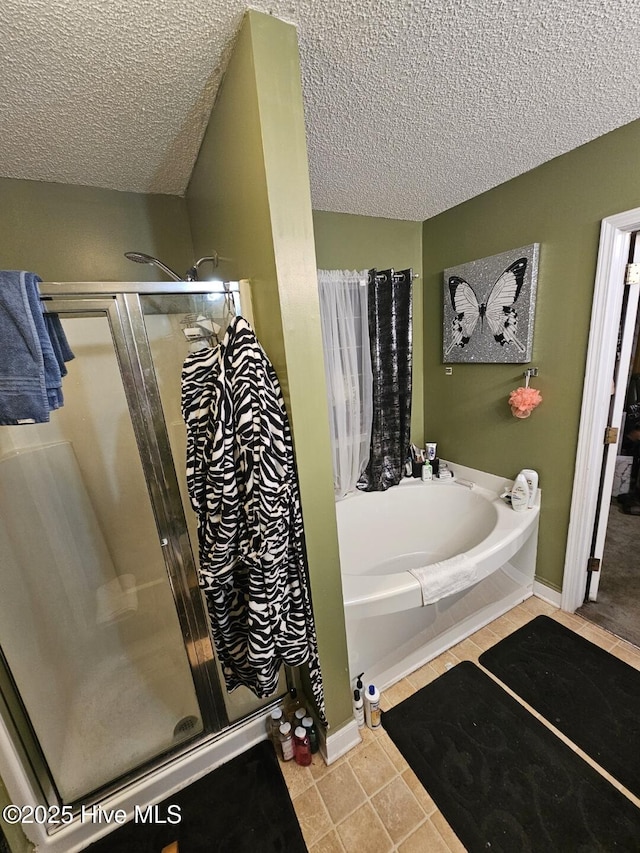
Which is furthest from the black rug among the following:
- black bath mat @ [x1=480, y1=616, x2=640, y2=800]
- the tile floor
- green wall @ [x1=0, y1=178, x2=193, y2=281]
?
green wall @ [x1=0, y1=178, x2=193, y2=281]

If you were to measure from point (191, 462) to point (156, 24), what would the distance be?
1093 mm

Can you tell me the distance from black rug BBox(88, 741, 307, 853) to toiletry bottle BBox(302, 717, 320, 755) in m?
0.15

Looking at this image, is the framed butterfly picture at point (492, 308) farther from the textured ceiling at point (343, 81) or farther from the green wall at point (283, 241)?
the green wall at point (283, 241)

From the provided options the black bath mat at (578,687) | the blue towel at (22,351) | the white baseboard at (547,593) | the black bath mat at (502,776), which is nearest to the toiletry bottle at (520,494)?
the white baseboard at (547,593)

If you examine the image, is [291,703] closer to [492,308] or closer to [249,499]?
[249,499]

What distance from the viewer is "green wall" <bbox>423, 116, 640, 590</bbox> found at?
1444mm

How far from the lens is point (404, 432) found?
2.27m

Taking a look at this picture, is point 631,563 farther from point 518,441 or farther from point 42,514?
point 42,514

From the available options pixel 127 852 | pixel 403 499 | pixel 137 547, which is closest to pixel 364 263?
pixel 403 499

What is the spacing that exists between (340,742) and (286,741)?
0.21 metres

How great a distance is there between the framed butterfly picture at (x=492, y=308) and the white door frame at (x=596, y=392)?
28cm

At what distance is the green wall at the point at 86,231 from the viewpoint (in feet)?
Result: 4.58

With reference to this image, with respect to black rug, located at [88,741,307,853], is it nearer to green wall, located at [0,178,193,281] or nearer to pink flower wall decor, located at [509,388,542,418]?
pink flower wall decor, located at [509,388,542,418]

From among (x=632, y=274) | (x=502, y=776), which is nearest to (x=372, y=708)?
(x=502, y=776)
